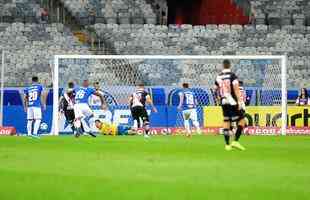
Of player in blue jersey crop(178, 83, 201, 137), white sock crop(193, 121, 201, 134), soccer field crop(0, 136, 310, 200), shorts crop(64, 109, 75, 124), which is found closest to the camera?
soccer field crop(0, 136, 310, 200)

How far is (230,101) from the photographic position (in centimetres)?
1959

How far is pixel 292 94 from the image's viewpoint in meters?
35.2

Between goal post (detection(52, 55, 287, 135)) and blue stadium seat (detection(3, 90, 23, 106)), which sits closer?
goal post (detection(52, 55, 287, 135))

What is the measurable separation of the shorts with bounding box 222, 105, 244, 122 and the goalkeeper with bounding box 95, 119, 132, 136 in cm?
1168

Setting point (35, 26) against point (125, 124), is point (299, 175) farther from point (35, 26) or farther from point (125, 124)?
point (35, 26)

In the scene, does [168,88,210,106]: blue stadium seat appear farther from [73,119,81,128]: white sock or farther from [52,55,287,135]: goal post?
[73,119,81,128]: white sock

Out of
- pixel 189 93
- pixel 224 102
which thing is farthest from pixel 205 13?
pixel 224 102

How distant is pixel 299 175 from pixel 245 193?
8.90 feet

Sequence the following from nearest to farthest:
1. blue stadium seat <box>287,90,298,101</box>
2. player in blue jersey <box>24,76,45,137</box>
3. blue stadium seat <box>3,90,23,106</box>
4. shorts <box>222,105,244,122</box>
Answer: shorts <box>222,105,244,122</box> → player in blue jersey <box>24,76,45,137</box> → blue stadium seat <box>3,90,23,106</box> → blue stadium seat <box>287,90,298,101</box>

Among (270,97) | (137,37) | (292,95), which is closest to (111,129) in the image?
(270,97)

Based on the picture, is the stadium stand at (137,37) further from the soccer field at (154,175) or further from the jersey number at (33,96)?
the soccer field at (154,175)

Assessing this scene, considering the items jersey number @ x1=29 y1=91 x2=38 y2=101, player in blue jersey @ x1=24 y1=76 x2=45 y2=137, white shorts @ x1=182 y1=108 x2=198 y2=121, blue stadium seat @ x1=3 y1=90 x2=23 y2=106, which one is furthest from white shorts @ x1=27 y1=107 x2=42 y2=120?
white shorts @ x1=182 y1=108 x2=198 y2=121

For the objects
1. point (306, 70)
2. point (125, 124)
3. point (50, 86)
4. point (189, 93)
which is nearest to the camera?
point (189, 93)

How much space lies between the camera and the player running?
19.5 m
